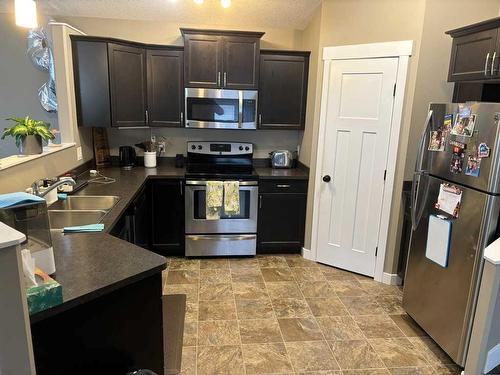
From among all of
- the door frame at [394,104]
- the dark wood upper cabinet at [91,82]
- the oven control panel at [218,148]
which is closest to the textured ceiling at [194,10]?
the dark wood upper cabinet at [91,82]

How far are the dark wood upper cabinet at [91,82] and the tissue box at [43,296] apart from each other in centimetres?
255

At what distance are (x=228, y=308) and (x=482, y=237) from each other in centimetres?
186

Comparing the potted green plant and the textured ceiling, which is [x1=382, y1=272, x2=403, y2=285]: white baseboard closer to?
the textured ceiling

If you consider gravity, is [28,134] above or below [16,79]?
below

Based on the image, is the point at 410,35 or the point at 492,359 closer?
the point at 492,359

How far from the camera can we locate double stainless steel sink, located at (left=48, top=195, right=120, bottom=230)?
2.27m

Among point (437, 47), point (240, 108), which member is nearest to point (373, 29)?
point (437, 47)


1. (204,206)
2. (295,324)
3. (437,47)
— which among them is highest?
(437,47)

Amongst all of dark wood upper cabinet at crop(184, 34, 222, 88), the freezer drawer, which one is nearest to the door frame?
the freezer drawer

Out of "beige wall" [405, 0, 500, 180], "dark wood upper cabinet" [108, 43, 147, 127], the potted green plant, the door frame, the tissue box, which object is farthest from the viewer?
"dark wood upper cabinet" [108, 43, 147, 127]

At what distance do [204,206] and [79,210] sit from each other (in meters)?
1.41

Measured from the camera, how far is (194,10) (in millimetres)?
3594

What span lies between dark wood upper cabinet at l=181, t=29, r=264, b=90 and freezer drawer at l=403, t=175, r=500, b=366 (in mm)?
2086

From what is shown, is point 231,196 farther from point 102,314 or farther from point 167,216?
point 102,314
